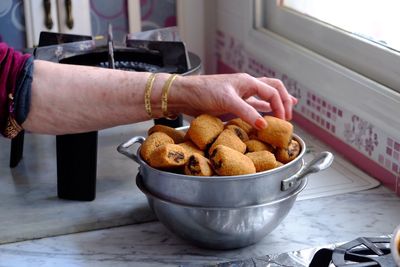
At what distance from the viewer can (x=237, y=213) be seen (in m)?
0.93

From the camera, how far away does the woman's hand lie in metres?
1.04

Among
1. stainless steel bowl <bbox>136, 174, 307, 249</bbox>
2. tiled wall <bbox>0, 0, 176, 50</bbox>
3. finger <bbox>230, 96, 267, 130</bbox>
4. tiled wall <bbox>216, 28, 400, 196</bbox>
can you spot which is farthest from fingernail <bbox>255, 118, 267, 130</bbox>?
tiled wall <bbox>0, 0, 176, 50</bbox>

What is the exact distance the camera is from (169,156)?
0.93 meters

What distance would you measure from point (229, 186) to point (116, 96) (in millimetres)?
291

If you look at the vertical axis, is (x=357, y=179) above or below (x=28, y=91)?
below

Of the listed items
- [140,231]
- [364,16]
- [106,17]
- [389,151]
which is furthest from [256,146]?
[106,17]

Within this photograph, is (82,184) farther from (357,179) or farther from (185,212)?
(357,179)

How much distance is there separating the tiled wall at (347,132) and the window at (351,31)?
0.09 metres

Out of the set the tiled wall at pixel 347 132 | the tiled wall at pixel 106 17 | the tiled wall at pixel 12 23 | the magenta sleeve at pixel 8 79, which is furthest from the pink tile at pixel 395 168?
the tiled wall at pixel 12 23

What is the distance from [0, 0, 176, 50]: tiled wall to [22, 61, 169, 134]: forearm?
2.44ft

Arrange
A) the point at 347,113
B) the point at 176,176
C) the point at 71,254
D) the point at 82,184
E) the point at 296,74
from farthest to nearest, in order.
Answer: the point at 296,74
the point at 347,113
the point at 82,184
the point at 71,254
the point at 176,176

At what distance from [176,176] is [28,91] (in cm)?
34

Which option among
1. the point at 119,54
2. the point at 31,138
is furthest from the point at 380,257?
the point at 31,138

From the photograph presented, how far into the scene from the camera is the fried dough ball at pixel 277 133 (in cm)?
98
